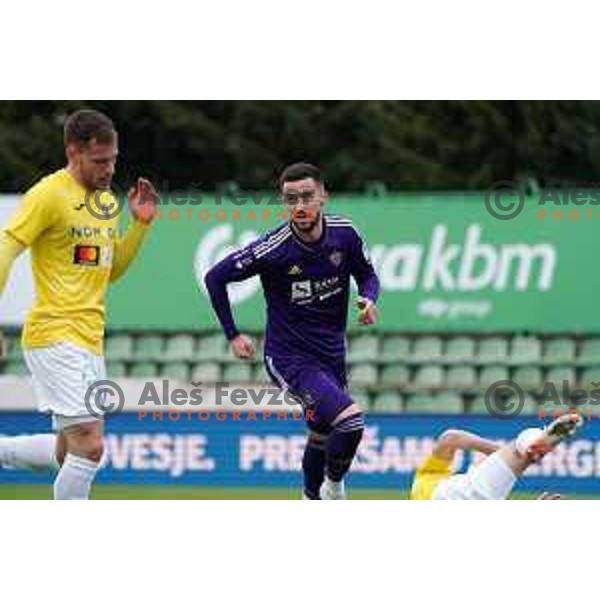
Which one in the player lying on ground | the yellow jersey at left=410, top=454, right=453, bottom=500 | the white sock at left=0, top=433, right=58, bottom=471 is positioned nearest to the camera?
the player lying on ground

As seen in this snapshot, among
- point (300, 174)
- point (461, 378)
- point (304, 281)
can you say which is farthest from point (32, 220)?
point (461, 378)

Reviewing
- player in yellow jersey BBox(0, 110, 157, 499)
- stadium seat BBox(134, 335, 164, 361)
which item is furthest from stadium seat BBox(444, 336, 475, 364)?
player in yellow jersey BBox(0, 110, 157, 499)

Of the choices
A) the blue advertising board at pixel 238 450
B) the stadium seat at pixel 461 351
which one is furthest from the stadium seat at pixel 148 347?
the stadium seat at pixel 461 351

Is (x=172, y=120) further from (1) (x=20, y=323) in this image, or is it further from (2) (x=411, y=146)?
(1) (x=20, y=323)

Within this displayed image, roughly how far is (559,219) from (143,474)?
12.3ft

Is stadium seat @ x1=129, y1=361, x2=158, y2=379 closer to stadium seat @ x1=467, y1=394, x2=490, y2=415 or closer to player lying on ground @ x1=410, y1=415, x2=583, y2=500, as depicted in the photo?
stadium seat @ x1=467, y1=394, x2=490, y2=415

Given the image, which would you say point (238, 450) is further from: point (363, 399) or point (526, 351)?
point (526, 351)

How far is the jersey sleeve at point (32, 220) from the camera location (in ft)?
31.4

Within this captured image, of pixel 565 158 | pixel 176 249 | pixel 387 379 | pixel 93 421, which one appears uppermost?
pixel 565 158

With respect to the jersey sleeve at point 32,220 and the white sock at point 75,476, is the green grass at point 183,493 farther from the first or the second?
the jersey sleeve at point 32,220

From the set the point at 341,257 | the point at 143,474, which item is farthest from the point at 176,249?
the point at 341,257

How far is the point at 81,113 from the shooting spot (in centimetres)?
977

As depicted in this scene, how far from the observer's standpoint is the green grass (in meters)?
13.3

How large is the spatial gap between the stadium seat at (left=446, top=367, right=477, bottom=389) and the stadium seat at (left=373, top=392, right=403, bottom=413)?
1.35 ft
